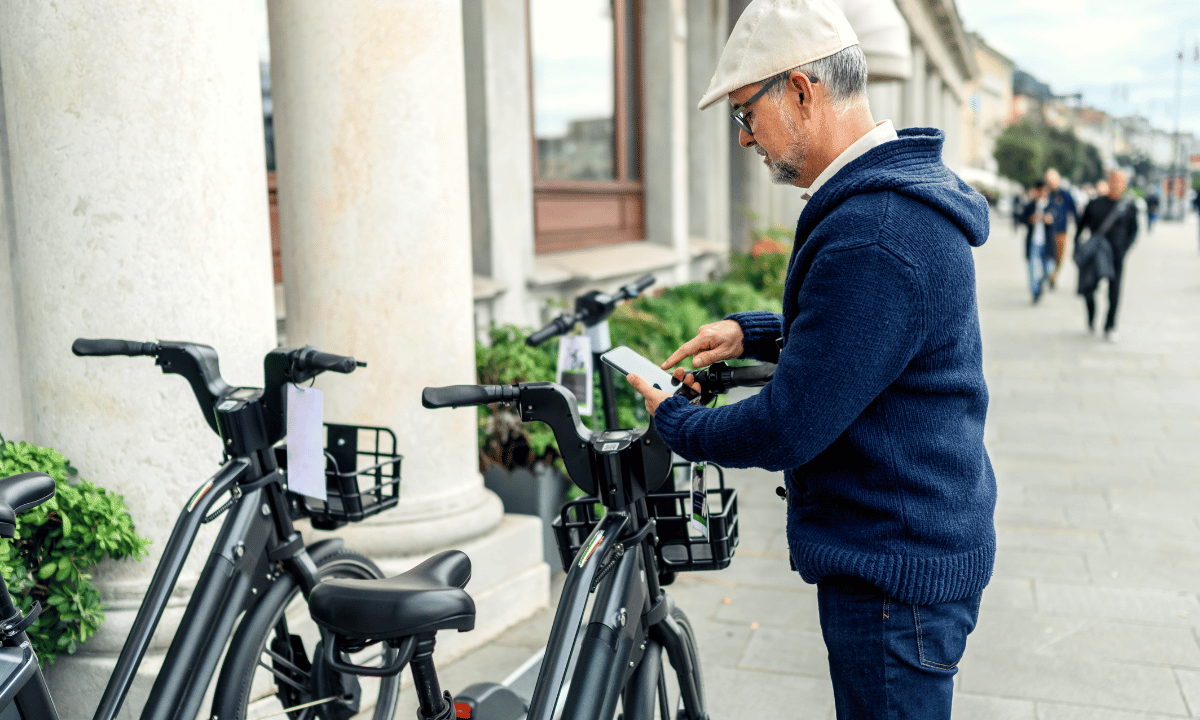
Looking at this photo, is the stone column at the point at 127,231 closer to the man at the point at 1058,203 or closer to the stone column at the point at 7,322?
the stone column at the point at 7,322

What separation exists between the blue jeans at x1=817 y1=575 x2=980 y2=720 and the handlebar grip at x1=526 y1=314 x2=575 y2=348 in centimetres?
196

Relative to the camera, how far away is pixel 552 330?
3711 mm

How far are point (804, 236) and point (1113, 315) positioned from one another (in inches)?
490

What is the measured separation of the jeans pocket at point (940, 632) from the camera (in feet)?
5.92

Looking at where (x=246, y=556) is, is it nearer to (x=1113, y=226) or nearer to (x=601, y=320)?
(x=601, y=320)

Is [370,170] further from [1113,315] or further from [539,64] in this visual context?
[1113,315]

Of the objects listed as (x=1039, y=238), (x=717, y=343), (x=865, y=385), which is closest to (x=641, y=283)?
(x=717, y=343)

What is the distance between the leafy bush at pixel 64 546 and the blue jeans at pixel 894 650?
2.05m

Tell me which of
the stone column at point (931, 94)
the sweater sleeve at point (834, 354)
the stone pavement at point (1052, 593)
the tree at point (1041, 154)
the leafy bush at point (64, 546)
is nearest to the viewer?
the sweater sleeve at point (834, 354)

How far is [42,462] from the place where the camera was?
9.32 ft

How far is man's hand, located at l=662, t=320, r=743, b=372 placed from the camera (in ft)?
7.16

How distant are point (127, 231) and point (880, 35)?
12.2 ft

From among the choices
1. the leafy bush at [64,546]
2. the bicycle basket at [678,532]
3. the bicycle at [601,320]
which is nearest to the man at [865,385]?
the bicycle basket at [678,532]

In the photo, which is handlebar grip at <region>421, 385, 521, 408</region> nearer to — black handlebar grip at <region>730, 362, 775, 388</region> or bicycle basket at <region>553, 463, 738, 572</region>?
bicycle basket at <region>553, 463, 738, 572</region>
